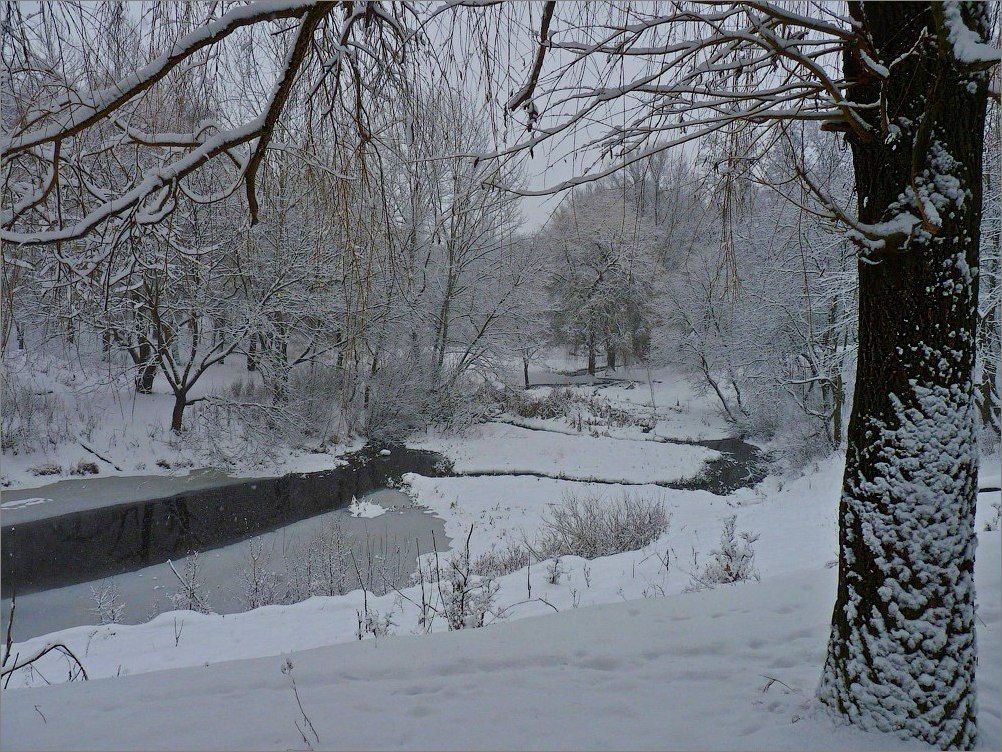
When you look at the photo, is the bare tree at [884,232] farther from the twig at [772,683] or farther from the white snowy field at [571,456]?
the white snowy field at [571,456]

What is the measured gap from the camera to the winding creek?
7.12m

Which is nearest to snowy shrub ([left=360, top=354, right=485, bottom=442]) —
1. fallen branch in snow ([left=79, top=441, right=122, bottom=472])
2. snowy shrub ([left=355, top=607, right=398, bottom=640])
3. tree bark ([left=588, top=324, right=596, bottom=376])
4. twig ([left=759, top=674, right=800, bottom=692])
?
fallen branch in snow ([left=79, top=441, right=122, bottom=472])

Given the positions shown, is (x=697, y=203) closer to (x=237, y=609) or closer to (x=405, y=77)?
(x=405, y=77)

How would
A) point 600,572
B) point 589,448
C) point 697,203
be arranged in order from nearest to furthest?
1. point 697,203
2. point 600,572
3. point 589,448

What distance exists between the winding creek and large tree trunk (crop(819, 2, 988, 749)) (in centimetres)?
628

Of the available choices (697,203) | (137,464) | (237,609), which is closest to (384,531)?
(237,609)

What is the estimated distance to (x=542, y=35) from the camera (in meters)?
2.07

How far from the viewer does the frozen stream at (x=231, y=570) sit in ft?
21.5

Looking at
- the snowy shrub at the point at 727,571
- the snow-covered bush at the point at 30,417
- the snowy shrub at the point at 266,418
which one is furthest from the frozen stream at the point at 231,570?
the snow-covered bush at the point at 30,417

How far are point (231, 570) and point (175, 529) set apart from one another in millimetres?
2477

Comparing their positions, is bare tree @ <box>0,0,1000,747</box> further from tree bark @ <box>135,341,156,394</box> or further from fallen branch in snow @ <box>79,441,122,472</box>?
tree bark @ <box>135,341,156,394</box>

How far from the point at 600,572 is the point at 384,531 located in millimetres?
4508

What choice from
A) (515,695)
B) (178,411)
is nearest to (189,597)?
(515,695)

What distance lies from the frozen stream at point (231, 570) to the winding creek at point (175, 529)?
0.06 feet
